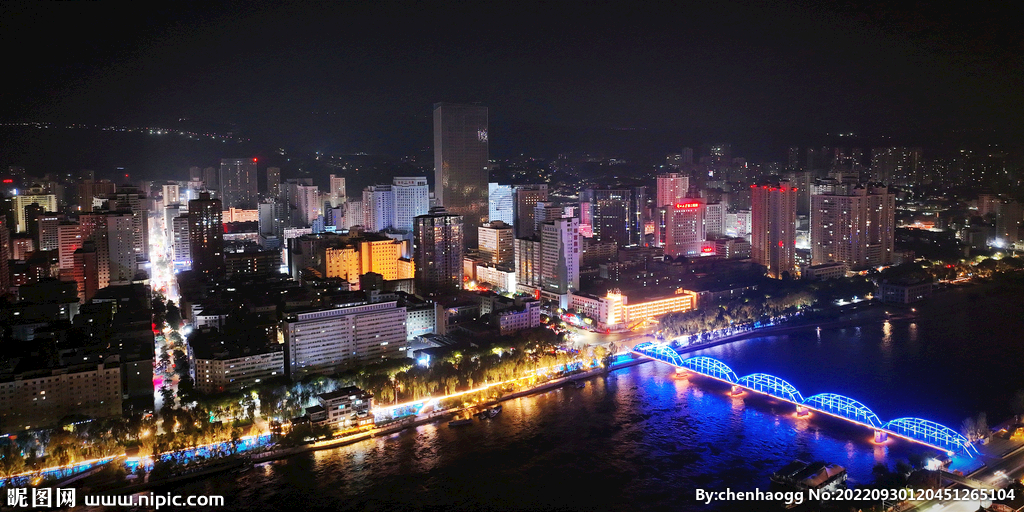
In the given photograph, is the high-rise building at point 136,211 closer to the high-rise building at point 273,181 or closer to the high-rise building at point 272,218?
the high-rise building at point 272,218

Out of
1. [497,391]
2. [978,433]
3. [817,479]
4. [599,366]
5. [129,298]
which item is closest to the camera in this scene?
[817,479]

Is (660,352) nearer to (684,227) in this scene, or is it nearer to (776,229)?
(776,229)

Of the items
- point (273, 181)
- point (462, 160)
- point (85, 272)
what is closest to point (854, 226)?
point (462, 160)

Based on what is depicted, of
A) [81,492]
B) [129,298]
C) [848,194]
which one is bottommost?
[81,492]

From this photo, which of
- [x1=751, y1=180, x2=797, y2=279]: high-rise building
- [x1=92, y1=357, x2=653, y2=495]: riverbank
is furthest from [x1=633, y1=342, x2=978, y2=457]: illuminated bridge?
[x1=751, y1=180, x2=797, y2=279]: high-rise building

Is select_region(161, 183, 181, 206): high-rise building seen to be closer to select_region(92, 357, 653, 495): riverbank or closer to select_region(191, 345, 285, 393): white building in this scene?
select_region(191, 345, 285, 393): white building

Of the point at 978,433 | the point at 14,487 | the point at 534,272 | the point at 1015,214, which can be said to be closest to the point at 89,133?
the point at 534,272

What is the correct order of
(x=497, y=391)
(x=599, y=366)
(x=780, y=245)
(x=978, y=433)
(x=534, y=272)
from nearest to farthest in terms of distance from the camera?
(x=978, y=433) < (x=497, y=391) < (x=599, y=366) < (x=534, y=272) < (x=780, y=245)

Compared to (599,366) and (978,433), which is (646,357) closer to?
(599,366)

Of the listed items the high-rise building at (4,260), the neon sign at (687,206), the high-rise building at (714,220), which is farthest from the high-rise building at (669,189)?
the high-rise building at (4,260)
